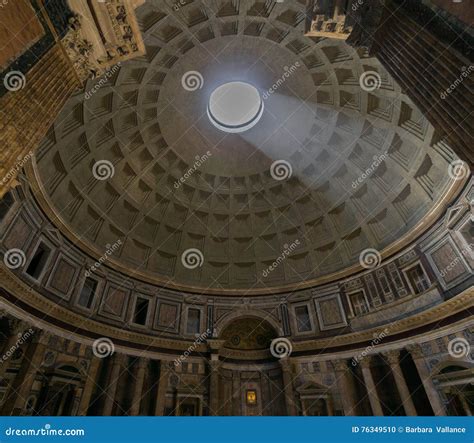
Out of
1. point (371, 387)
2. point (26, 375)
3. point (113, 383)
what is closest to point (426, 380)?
point (371, 387)

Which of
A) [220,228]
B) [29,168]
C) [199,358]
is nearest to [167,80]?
[29,168]

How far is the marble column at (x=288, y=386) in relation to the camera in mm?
16062

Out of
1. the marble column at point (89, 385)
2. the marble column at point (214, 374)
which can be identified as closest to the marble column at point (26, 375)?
the marble column at point (89, 385)

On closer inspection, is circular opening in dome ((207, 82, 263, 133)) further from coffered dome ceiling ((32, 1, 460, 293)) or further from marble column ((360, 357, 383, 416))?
marble column ((360, 357, 383, 416))

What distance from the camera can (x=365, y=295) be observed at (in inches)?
689

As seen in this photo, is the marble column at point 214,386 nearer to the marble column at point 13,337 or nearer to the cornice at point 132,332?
the cornice at point 132,332

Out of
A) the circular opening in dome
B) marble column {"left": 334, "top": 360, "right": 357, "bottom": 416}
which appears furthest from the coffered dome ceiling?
marble column {"left": 334, "top": 360, "right": 357, "bottom": 416}

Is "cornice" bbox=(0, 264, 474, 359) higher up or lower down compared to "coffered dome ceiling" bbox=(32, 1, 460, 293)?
lower down

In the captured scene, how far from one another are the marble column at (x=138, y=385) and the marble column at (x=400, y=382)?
12.4 meters

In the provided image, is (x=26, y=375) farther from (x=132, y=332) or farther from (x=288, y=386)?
(x=288, y=386)

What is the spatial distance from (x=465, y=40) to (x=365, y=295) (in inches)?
579

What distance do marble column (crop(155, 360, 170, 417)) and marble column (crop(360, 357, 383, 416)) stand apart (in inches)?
410

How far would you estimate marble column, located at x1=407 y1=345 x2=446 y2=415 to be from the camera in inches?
482

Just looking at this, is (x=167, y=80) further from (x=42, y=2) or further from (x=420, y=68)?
(x=420, y=68)
